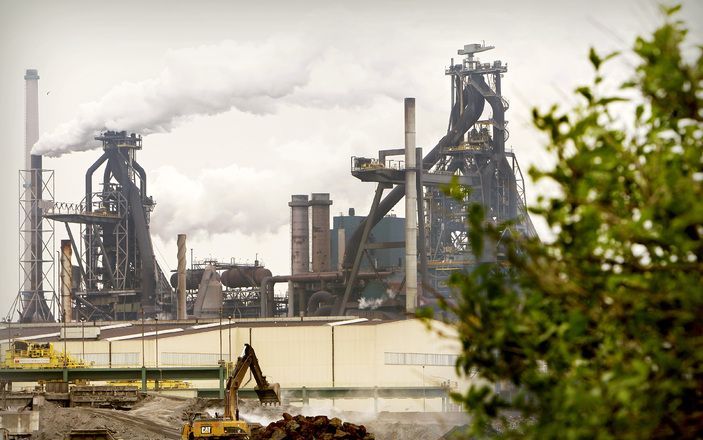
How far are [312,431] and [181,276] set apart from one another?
6597 centimetres

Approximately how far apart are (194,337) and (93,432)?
116 feet

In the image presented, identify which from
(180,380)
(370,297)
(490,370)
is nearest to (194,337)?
(180,380)

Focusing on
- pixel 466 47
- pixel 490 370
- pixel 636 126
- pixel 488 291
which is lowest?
pixel 490 370

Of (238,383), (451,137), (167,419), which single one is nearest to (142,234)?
(451,137)

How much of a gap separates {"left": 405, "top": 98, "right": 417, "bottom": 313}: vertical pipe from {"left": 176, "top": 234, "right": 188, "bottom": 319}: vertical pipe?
61.3 feet

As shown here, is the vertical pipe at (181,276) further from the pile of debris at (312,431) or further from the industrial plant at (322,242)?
the pile of debris at (312,431)

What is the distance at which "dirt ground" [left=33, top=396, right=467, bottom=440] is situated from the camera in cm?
4457

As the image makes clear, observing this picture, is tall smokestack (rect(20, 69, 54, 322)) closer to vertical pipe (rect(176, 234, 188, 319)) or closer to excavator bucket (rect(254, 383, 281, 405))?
vertical pipe (rect(176, 234, 188, 319))

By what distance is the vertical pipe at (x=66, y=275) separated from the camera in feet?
346

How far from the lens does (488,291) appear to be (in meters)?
8.22

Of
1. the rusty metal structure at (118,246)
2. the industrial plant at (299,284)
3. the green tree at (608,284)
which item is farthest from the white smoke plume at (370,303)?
the green tree at (608,284)

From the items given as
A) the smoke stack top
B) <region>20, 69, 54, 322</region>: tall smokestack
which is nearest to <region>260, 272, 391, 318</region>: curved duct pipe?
<region>20, 69, 54, 322</region>: tall smokestack

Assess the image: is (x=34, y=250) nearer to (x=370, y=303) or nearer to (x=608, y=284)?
(x=370, y=303)

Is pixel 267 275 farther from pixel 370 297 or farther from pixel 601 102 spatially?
pixel 601 102
